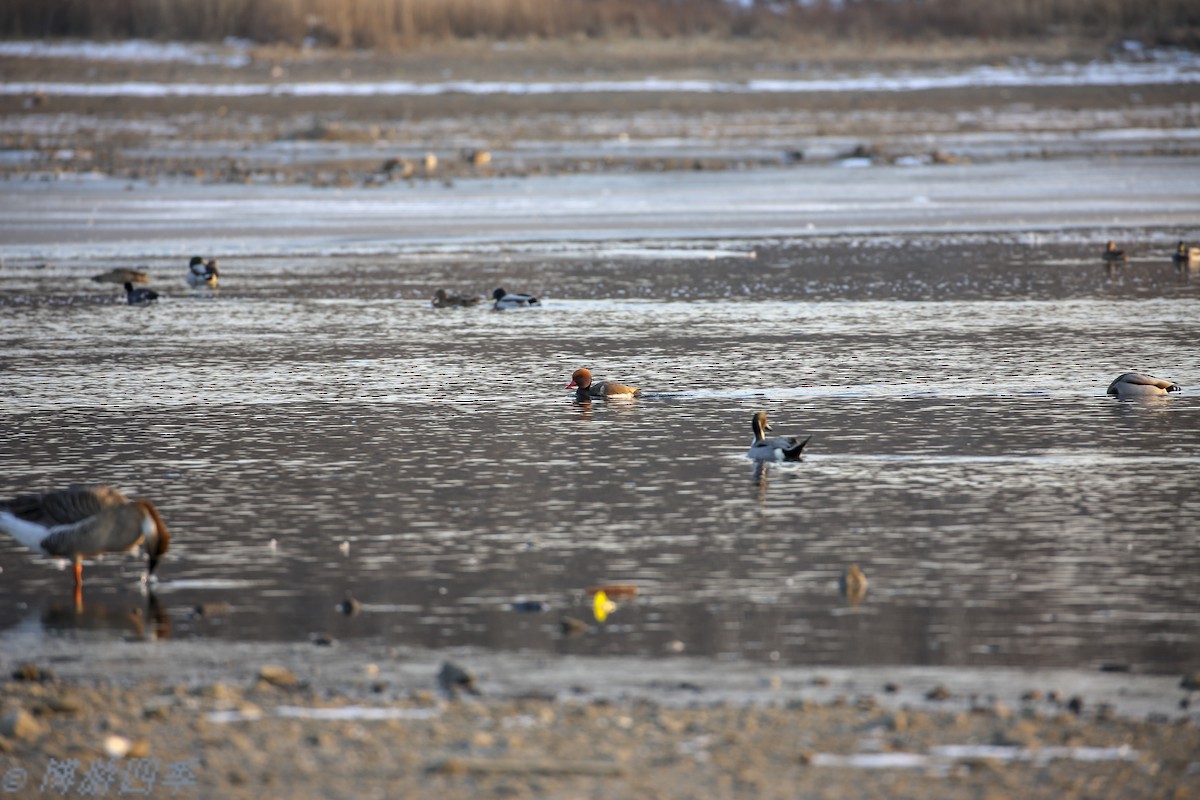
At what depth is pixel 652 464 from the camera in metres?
11.3

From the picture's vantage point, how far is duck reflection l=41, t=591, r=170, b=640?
7.88m

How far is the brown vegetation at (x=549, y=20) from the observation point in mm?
67500

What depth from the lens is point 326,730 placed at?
6.40 metres

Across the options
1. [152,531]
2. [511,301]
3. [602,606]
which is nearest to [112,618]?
[152,531]

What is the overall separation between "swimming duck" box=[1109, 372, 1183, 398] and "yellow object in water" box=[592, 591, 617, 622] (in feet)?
21.1

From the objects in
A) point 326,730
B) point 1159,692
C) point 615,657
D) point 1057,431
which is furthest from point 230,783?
point 1057,431

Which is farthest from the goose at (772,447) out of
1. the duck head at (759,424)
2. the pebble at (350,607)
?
the pebble at (350,607)

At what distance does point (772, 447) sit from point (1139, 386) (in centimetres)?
363

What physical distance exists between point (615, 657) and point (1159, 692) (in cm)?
214

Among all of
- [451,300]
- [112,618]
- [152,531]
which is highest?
[451,300]

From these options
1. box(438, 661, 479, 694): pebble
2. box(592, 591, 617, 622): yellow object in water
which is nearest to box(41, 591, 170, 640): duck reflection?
box(438, 661, 479, 694): pebble

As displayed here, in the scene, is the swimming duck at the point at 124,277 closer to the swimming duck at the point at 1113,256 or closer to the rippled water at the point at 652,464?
the rippled water at the point at 652,464

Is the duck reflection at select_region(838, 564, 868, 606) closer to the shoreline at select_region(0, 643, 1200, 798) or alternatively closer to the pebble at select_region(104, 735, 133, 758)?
the shoreline at select_region(0, 643, 1200, 798)

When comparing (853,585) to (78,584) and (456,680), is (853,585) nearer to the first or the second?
(456,680)
